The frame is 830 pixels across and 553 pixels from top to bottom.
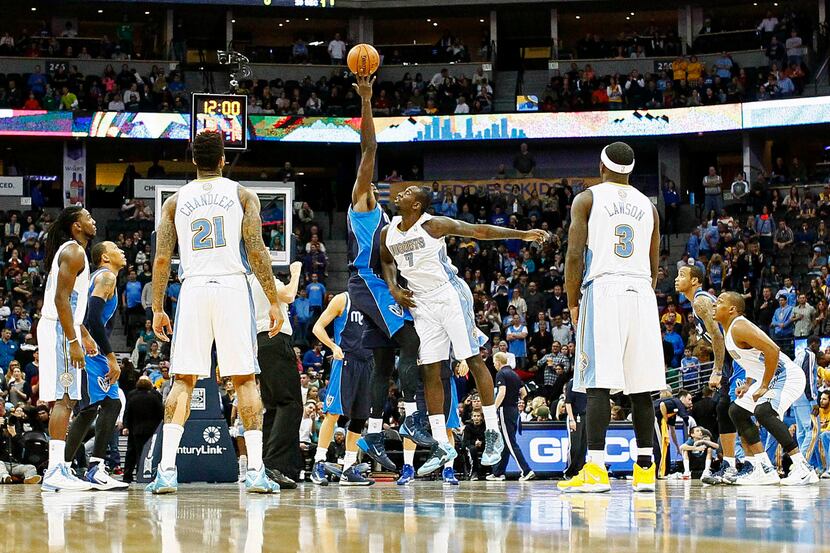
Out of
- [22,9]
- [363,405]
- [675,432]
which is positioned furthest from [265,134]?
[363,405]

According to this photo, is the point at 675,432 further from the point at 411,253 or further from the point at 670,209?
the point at 670,209

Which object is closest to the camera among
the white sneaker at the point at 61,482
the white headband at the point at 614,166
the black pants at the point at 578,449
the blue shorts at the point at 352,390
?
the white headband at the point at 614,166

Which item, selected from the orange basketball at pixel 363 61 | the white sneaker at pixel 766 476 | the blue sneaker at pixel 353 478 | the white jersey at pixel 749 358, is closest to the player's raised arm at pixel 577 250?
the orange basketball at pixel 363 61

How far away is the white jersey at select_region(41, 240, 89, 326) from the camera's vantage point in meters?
9.36

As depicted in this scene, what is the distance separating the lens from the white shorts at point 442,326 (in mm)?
9492

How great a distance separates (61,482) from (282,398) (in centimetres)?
184

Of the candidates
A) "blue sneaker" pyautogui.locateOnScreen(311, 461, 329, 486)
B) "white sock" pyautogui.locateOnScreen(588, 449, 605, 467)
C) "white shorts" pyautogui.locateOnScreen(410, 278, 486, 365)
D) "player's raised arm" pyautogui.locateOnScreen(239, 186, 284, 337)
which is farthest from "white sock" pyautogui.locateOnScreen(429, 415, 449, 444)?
"player's raised arm" pyautogui.locateOnScreen(239, 186, 284, 337)

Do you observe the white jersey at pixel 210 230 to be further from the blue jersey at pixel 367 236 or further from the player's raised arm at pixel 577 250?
the player's raised arm at pixel 577 250

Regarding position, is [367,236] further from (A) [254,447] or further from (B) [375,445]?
(A) [254,447]

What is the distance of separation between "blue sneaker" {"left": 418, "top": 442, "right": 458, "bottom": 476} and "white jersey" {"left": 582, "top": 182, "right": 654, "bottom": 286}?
6.47 ft

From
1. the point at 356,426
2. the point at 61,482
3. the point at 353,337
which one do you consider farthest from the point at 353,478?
the point at 61,482

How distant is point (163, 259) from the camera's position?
792 centimetres

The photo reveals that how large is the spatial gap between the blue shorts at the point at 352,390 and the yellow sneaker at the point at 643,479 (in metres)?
3.07

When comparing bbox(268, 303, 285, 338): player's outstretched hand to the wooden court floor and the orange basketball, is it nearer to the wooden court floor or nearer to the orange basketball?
the wooden court floor
